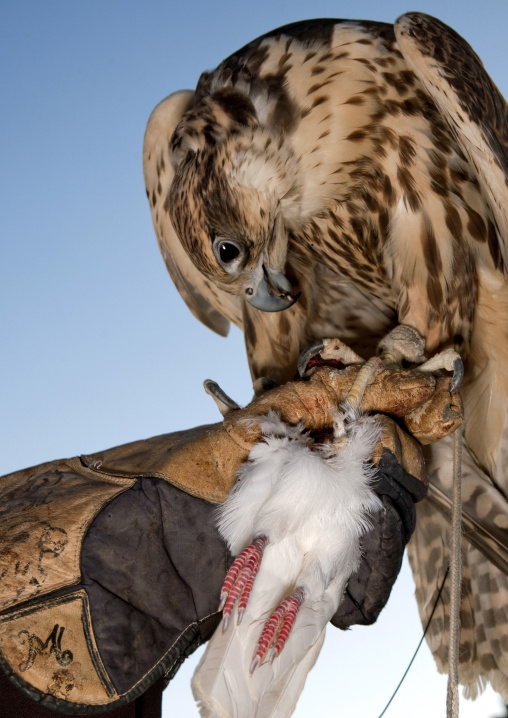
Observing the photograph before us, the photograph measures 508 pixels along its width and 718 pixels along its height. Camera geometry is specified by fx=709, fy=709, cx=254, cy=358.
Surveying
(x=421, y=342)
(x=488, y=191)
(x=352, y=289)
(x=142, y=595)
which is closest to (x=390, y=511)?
(x=142, y=595)

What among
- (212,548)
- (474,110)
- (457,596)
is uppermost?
(474,110)

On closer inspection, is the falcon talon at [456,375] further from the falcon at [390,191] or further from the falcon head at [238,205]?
the falcon head at [238,205]

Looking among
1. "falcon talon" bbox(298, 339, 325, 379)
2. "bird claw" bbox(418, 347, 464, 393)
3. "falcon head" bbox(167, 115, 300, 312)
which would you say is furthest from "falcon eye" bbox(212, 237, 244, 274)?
"bird claw" bbox(418, 347, 464, 393)

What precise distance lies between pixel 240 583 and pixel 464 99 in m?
1.20

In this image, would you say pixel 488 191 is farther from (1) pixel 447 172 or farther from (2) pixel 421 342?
(2) pixel 421 342

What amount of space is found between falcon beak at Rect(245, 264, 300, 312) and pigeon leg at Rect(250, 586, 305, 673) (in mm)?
895

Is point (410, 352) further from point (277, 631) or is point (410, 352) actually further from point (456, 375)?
point (277, 631)

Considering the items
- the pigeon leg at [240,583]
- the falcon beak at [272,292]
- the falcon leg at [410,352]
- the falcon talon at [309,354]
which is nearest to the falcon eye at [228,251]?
the falcon beak at [272,292]

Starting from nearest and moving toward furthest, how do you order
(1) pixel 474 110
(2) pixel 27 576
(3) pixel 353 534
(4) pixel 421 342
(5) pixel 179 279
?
(2) pixel 27 576 → (3) pixel 353 534 → (1) pixel 474 110 → (4) pixel 421 342 → (5) pixel 179 279

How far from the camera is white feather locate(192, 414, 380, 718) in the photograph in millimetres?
1153

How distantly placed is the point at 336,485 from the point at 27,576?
22.2 inches

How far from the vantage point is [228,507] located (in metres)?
1.33

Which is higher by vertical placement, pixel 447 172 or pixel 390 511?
pixel 447 172

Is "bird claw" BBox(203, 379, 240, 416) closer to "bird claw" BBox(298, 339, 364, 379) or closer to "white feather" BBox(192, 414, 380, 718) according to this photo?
"bird claw" BBox(298, 339, 364, 379)
